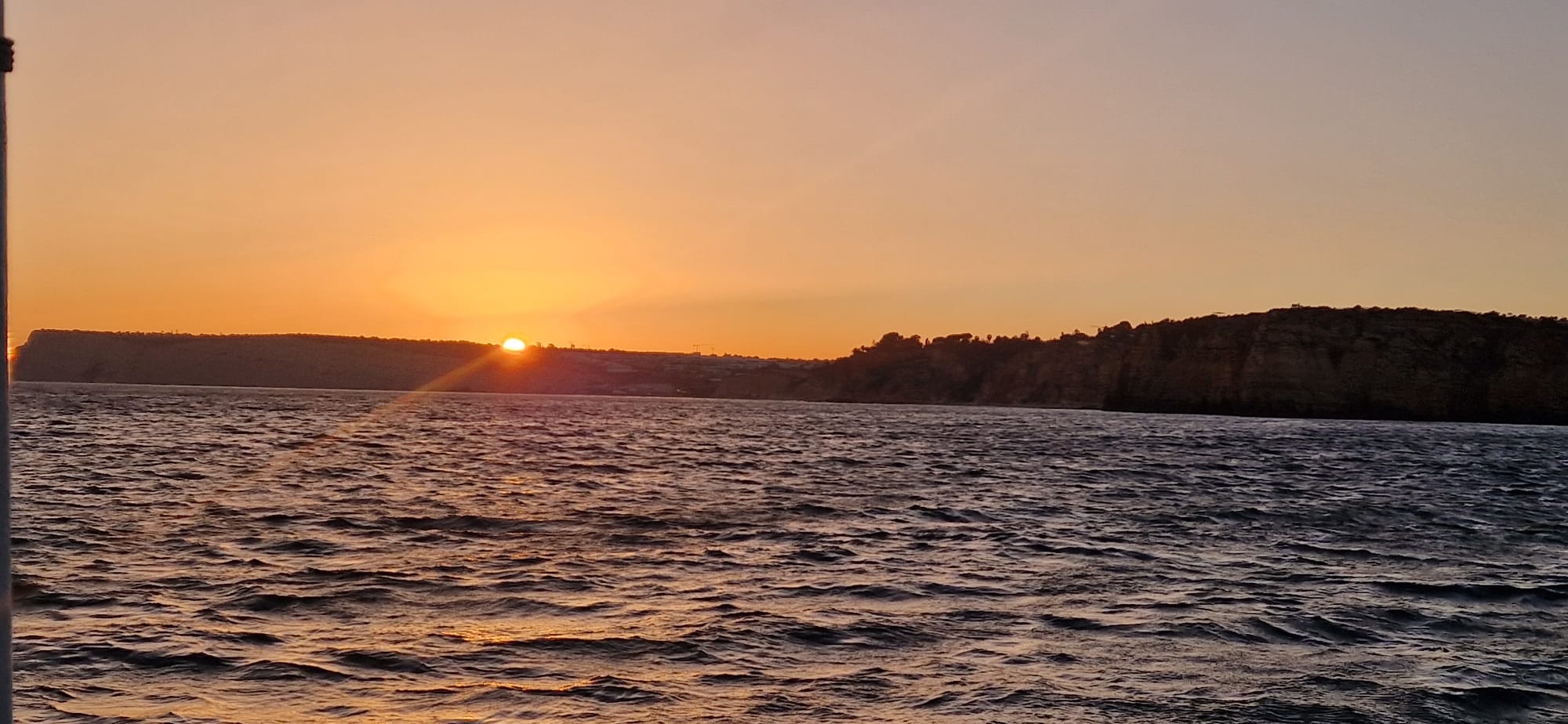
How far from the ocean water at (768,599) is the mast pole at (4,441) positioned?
5100 millimetres

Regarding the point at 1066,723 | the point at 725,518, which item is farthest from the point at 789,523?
the point at 1066,723

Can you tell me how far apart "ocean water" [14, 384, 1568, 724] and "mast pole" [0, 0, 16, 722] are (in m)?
5.10

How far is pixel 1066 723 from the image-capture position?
8.91m

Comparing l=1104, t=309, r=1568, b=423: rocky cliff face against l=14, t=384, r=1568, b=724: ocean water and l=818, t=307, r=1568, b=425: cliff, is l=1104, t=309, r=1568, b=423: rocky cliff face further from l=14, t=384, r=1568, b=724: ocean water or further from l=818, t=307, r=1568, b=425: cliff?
l=14, t=384, r=1568, b=724: ocean water

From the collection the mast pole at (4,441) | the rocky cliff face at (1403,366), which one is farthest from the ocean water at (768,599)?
the rocky cliff face at (1403,366)

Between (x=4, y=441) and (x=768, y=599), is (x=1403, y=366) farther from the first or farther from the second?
(x=4, y=441)

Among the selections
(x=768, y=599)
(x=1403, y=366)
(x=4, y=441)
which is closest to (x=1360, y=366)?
(x=1403, y=366)

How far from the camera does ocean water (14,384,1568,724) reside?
950cm

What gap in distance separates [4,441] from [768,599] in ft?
34.5

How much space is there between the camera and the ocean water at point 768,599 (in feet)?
31.2

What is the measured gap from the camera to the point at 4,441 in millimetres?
3354

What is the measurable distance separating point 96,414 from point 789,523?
65.0m

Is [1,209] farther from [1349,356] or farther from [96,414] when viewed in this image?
[1349,356]

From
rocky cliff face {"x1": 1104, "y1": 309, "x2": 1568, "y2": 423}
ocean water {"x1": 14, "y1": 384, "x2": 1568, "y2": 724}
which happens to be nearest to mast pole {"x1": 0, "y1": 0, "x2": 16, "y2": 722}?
ocean water {"x1": 14, "y1": 384, "x2": 1568, "y2": 724}
